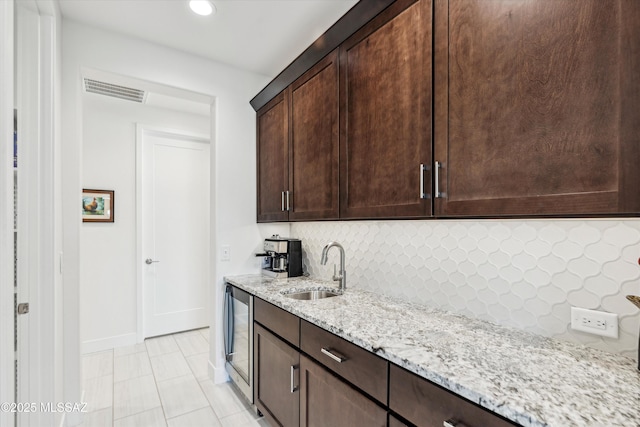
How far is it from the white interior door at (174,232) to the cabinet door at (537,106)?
3.23 meters

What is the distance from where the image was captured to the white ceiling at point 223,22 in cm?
188

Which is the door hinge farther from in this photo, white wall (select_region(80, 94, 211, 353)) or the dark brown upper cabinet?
white wall (select_region(80, 94, 211, 353))

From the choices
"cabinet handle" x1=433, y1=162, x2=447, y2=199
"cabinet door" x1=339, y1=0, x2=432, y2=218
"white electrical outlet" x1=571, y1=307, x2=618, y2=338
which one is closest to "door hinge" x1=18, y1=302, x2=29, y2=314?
"cabinet door" x1=339, y1=0, x2=432, y2=218

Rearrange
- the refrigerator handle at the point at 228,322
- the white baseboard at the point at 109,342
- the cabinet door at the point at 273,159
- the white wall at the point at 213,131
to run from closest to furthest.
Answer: the white wall at the point at 213,131, the cabinet door at the point at 273,159, the refrigerator handle at the point at 228,322, the white baseboard at the point at 109,342

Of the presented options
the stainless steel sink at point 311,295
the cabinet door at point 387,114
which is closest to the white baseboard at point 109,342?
the stainless steel sink at point 311,295

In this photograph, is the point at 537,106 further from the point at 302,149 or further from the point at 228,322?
the point at 228,322

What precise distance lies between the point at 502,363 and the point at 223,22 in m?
2.41

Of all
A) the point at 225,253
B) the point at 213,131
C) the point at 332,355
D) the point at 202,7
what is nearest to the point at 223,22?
the point at 202,7

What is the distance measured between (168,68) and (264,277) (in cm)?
182

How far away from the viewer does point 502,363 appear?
0.95 m

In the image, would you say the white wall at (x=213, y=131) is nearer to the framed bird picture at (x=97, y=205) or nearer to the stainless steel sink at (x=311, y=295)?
the stainless steel sink at (x=311, y=295)

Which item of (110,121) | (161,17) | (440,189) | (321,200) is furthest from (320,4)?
(110,121)

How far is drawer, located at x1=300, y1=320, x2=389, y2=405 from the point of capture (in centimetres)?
107

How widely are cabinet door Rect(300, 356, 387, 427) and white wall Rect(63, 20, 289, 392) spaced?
1321mm
